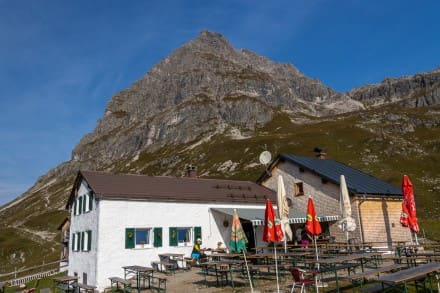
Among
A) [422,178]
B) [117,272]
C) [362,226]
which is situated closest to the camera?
[117,272]

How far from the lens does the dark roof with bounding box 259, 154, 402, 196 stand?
79.6ft

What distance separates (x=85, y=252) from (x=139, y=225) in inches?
144

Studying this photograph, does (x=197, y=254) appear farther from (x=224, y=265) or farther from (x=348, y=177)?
(x=348, y=177)

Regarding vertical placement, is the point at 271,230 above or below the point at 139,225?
below

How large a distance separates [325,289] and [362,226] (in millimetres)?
11632

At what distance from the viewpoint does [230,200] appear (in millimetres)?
25266

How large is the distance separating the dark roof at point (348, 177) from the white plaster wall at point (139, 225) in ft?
26.4

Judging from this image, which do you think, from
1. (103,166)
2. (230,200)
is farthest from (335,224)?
(103,166)

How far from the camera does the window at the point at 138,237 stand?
2053cm

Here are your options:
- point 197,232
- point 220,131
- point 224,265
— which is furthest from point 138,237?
point 220,131

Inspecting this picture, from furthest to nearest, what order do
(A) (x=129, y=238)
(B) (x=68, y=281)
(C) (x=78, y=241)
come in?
(C) (x=78, y=241)
(A) (x=129, y=238)
(B) (x=68, y=281)

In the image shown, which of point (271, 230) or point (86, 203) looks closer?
point (271, 230)

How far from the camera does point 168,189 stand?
24016 millimetres

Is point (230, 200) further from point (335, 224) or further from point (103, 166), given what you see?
point (103, 166)
